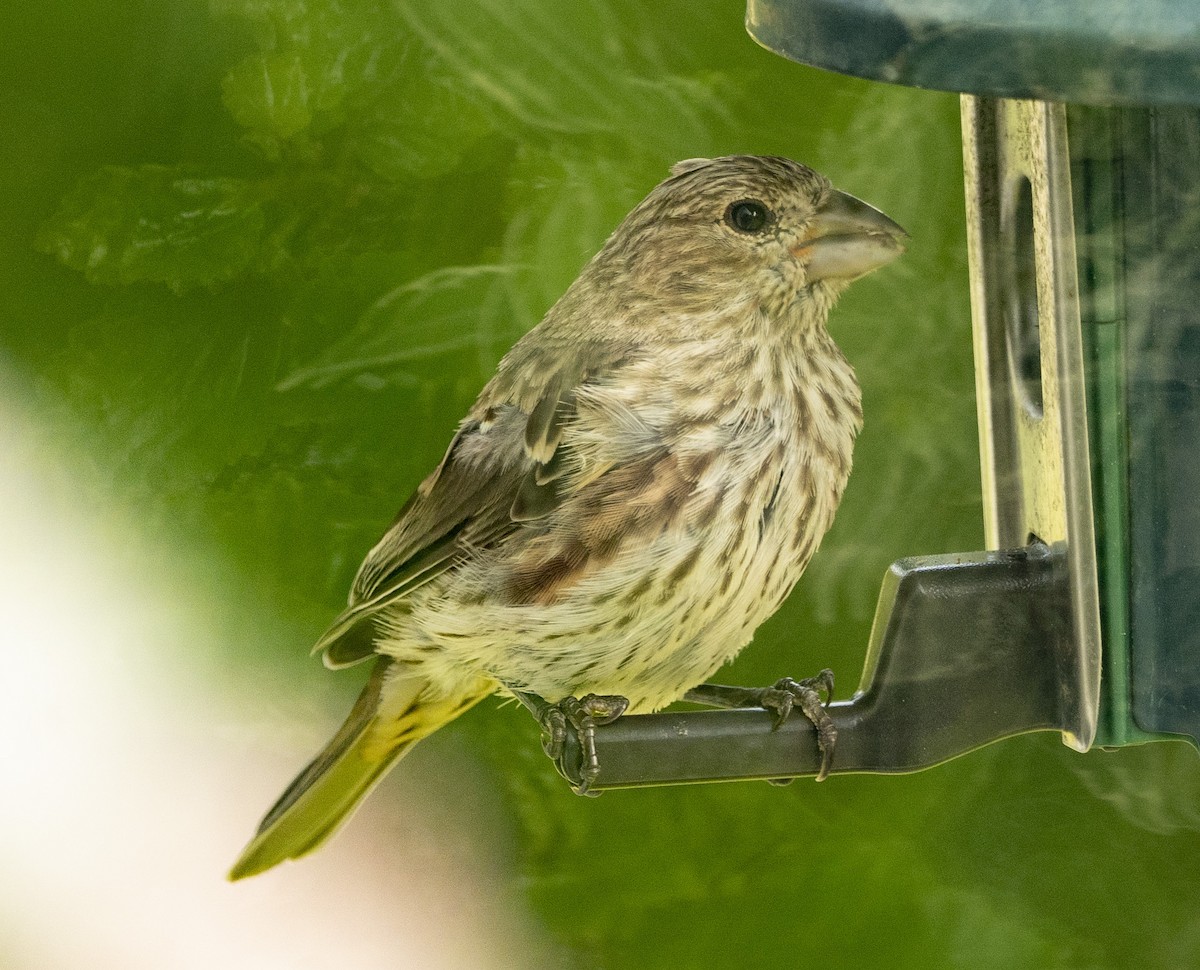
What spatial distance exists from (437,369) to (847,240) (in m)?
0.74

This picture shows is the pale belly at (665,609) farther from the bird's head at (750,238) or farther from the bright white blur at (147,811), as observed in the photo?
the bright white blur at (147,811)

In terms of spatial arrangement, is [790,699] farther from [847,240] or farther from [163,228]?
[163,228]

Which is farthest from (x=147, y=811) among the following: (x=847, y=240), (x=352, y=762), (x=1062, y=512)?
(x=1062, y=512)

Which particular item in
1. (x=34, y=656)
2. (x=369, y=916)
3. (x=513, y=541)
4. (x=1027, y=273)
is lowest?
(x=369, y=916)

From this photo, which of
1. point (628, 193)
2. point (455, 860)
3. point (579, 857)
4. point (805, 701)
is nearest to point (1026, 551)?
point (805, 701)

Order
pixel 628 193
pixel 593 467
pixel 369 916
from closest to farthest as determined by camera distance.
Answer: pixel 593 467, pixel 628 193, pixel 369 916

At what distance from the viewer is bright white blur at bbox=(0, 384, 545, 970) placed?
290 centimetres

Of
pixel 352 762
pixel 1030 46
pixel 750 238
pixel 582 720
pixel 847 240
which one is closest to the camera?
pixel 1030 46

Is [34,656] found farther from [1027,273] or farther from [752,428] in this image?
[1027,273]

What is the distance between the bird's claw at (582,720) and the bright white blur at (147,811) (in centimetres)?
78

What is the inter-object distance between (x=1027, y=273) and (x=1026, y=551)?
0.35 m

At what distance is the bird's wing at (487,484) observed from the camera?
2.44m

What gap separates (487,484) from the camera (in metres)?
2.53

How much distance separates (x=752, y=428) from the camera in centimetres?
231
